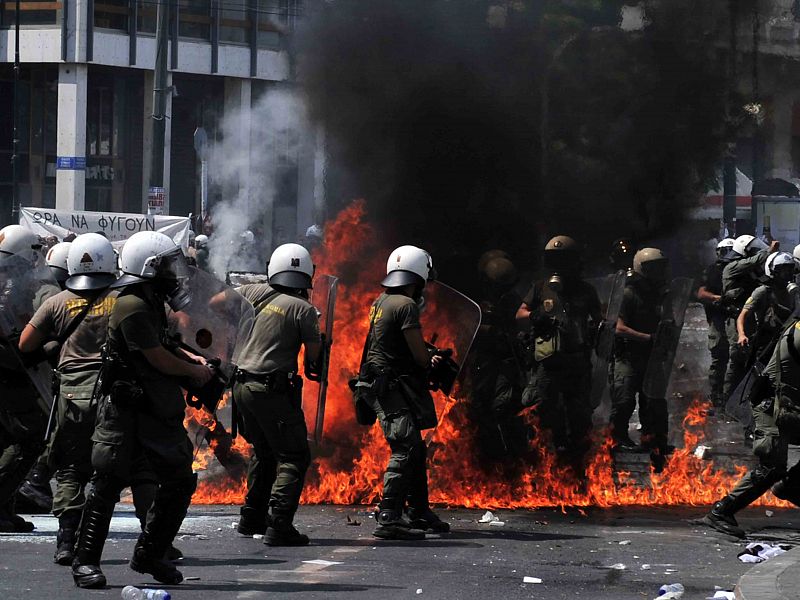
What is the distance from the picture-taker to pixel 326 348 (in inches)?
337

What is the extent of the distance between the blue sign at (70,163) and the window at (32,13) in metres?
3.17

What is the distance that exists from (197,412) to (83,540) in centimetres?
315

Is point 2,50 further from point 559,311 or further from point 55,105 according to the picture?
point 559,311

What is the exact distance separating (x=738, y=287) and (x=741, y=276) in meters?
0.14

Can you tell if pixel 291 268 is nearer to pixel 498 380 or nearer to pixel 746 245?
pixel 498 380

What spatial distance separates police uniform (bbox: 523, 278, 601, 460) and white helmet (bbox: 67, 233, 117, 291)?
12.6ft

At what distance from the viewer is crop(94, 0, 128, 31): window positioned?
34.2m

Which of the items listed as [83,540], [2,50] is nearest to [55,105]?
[2,50]

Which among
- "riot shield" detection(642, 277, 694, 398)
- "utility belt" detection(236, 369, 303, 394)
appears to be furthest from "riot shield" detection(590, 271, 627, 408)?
"utility belt" detection(236, 369, 303, 394)

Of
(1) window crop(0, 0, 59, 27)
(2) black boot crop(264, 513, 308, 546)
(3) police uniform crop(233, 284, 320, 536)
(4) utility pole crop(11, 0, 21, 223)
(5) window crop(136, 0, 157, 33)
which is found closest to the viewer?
(2) black boot crop(264, 513, 308, 546)

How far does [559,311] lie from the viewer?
10.1 metres

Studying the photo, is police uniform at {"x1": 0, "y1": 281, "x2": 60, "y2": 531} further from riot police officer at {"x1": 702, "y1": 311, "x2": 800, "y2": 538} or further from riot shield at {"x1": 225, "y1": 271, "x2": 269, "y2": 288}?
riot shield at {"x1": 225, "y1": 271, "x2": 269, "y2": 288}

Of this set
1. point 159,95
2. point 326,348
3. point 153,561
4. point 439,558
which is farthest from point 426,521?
point 159,95

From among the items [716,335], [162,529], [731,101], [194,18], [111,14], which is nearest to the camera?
[162,529]
